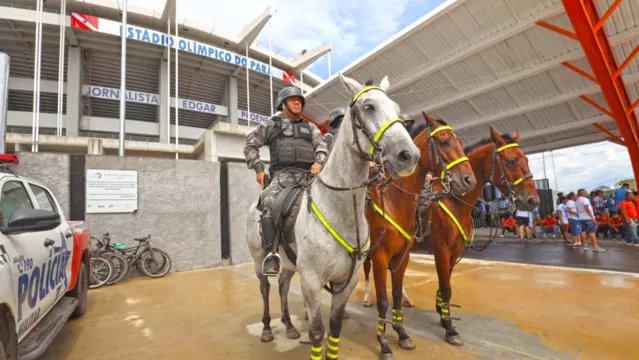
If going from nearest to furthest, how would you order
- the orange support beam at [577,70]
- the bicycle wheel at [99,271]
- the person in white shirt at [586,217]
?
the bicycle wheel at [99,271] < the person in white shirt at [586,217] < the orange support beam at [577,70]

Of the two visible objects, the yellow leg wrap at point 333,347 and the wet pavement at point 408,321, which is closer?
the yellow leg wrap at point 333,347

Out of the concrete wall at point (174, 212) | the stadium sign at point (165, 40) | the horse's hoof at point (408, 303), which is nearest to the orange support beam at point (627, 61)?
the horse's hoof at point (408, 303)

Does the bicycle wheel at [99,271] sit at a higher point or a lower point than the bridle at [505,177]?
lower

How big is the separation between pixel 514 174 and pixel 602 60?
8.65m

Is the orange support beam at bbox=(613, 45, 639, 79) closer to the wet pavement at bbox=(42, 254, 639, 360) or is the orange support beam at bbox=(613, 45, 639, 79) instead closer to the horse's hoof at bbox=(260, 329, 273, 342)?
the wet pavement at bbox=(42, 254, 639, 360)

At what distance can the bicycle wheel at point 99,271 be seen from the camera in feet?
21.5

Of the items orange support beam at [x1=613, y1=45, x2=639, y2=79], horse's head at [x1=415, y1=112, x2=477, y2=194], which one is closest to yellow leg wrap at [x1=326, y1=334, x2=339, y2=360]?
horse's head at [x1=415, y1=112, x2=477, y2=194]

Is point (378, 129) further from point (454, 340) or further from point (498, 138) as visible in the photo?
point (498, 138)

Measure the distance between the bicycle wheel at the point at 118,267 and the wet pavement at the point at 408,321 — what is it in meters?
0.40

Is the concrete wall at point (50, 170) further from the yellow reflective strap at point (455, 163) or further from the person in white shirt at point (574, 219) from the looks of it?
the person in white shirt at point (574, 219)

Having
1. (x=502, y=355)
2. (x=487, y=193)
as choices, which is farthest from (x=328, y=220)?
(x=487, y=193)

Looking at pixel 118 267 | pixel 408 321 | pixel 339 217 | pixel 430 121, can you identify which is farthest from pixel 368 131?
pixel 118 267

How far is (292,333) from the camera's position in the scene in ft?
12.1

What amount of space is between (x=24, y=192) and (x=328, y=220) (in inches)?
130
